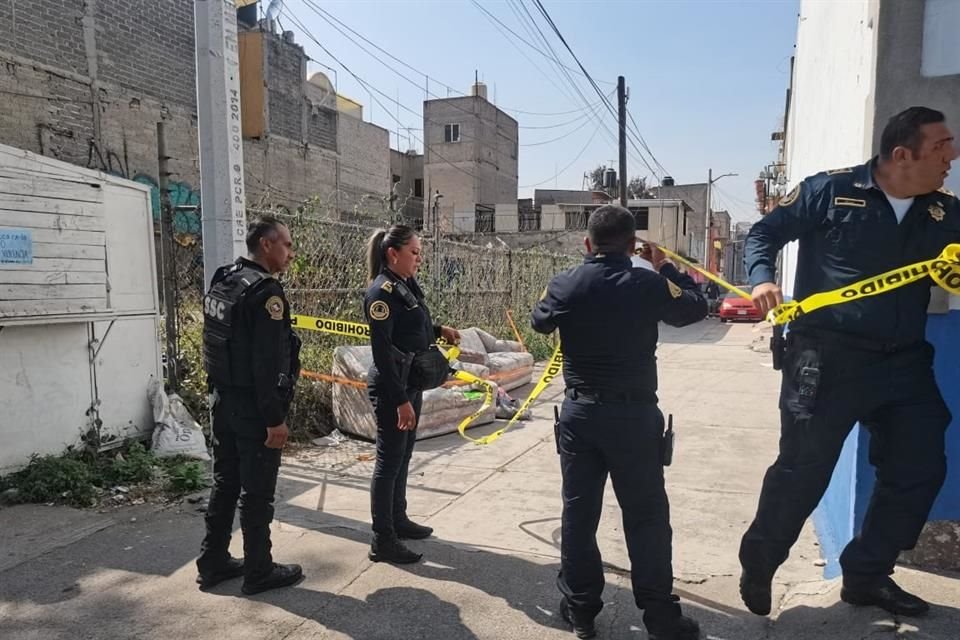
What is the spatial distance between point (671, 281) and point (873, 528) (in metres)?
1.27

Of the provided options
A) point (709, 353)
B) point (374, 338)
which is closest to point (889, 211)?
point (374, 338)

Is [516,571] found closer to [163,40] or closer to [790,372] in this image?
[790,372]

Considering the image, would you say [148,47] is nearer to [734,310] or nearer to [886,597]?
[886,597]

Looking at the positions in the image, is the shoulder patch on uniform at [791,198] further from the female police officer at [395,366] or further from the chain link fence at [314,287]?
the chain link fence at [314,287]

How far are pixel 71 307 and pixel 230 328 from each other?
2548mm

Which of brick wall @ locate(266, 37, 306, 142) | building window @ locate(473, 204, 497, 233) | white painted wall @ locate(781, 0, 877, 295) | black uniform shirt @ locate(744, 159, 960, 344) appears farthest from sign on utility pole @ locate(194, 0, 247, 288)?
building window @ locate(473, 204, 497, 233)

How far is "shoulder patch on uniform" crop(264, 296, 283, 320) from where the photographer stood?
2990 millimetres

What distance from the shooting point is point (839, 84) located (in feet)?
13.5

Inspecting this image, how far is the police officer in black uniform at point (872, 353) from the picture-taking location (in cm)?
255

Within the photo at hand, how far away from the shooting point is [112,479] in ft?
15.5

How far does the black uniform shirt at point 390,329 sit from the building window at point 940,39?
2608 millimetres

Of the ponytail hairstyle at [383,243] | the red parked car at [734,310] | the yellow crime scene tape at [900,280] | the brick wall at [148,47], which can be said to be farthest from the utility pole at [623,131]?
the yellow crime scene tape at [900,280]

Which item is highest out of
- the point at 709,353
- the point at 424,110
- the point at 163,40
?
the point at 424,110

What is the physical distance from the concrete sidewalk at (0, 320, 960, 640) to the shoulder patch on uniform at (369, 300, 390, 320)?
1.30 metres
